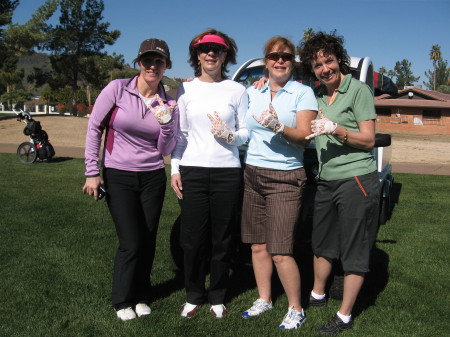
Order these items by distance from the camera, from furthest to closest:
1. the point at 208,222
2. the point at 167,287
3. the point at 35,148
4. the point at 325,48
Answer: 1. the point at 35,148
2. the point at 167,287
3. the point at 208,222
4. the point at 325,48

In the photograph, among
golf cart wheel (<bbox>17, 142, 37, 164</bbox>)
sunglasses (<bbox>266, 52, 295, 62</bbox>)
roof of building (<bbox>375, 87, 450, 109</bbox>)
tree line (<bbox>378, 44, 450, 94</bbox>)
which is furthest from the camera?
tree line (<bbox>378, 44, 450, 94</bbox>)

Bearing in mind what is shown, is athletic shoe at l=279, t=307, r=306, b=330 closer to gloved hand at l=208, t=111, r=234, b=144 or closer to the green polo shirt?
the green polo shirt

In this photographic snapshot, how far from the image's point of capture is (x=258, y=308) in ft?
11.9

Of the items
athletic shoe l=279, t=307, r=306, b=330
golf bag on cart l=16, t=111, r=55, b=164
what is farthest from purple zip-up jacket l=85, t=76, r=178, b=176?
golf bag on cart l=16, t=111, r=55, b=164

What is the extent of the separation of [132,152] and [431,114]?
40.2 m

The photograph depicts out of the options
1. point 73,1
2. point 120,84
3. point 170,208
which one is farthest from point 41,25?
point 120,84

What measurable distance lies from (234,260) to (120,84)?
1.73 meters

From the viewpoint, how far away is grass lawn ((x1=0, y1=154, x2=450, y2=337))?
136 inches

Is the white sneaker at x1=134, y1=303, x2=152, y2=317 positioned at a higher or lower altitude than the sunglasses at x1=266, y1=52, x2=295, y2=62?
lower

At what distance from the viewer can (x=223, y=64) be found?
3.53 meters

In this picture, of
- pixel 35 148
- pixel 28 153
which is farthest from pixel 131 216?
pixel 28 153

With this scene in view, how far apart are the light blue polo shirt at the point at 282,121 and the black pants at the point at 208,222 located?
0.72 ft

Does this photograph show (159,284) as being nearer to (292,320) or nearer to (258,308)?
(258,308)

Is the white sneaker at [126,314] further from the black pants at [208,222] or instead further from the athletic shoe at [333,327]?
the athletic shoe at [333,327]
